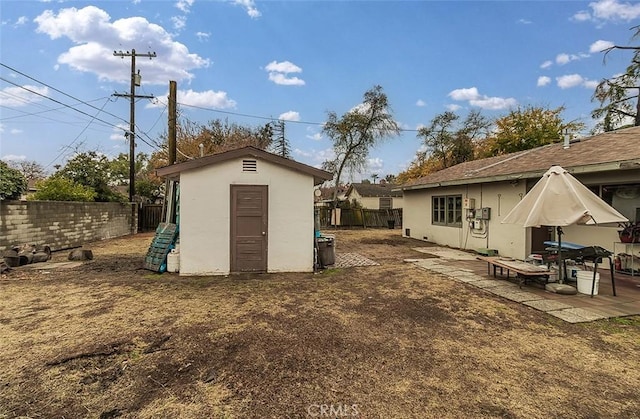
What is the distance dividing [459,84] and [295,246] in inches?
644

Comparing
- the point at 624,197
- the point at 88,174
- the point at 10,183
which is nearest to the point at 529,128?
the point at 624,197

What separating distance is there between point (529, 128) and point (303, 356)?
24.7m

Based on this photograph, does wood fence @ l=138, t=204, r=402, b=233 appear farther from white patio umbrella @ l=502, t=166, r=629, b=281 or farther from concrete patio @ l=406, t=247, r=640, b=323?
white patio umbrella @ l=502, t=166, r=629, b=281

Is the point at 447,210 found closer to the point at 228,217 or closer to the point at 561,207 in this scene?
the point at 561,207

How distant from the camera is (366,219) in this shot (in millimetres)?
21172

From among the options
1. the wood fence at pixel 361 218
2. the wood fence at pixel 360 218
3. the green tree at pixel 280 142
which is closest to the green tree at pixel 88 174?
the wood fence at pixel 361 218

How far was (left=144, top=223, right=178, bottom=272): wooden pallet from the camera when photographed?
23.0 ft

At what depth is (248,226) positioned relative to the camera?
684 centimetres

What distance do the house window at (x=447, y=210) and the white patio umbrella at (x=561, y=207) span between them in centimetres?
580

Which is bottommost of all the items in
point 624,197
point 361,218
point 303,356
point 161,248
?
point 303,356

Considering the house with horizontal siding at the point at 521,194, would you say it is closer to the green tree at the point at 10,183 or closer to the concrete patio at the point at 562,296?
the concrete patio at the point at 562,296

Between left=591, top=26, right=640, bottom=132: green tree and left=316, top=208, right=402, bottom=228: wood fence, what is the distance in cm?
1256

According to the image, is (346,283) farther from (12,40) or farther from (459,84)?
(459,84)

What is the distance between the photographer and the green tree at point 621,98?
15695mm
